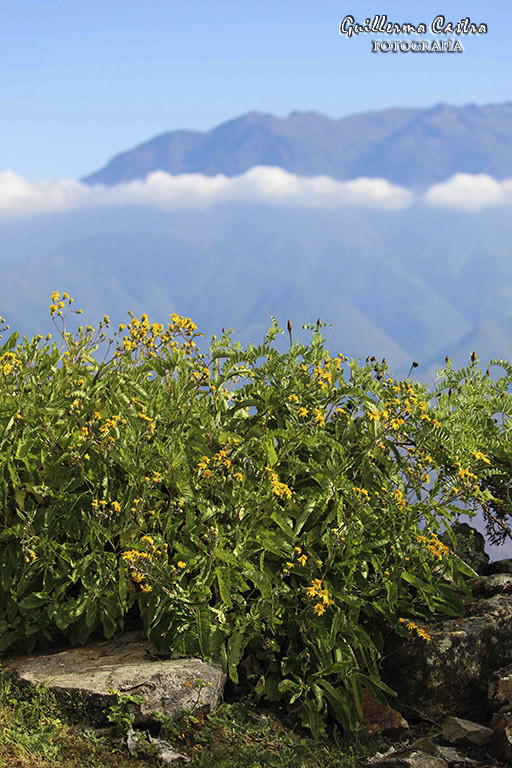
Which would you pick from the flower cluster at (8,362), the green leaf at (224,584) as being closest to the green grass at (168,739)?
the green leaf at (224,584)

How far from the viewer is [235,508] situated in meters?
4.91

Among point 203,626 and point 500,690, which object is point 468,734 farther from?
point 203,626

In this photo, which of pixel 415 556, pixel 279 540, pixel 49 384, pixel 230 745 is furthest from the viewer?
pixel 49 384

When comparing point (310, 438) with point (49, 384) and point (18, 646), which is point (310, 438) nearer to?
point (49, 384)

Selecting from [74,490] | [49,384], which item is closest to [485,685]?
[74,490]

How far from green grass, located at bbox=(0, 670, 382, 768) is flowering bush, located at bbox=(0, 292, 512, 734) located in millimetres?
165

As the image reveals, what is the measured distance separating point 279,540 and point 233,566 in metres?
0.32

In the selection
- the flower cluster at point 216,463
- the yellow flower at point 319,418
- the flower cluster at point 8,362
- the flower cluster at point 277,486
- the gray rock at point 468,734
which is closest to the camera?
the flower cluster at point 277,486

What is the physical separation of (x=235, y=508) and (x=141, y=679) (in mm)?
1136

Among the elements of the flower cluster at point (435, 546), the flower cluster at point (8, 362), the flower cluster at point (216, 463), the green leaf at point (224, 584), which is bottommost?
the green leaf at point (224, 584)

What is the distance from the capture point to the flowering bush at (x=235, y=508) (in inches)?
190

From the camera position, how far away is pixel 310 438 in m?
5.18

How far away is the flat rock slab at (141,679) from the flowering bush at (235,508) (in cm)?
14

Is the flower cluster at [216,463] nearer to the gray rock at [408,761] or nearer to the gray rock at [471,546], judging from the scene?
the gray rock at [408,761]
